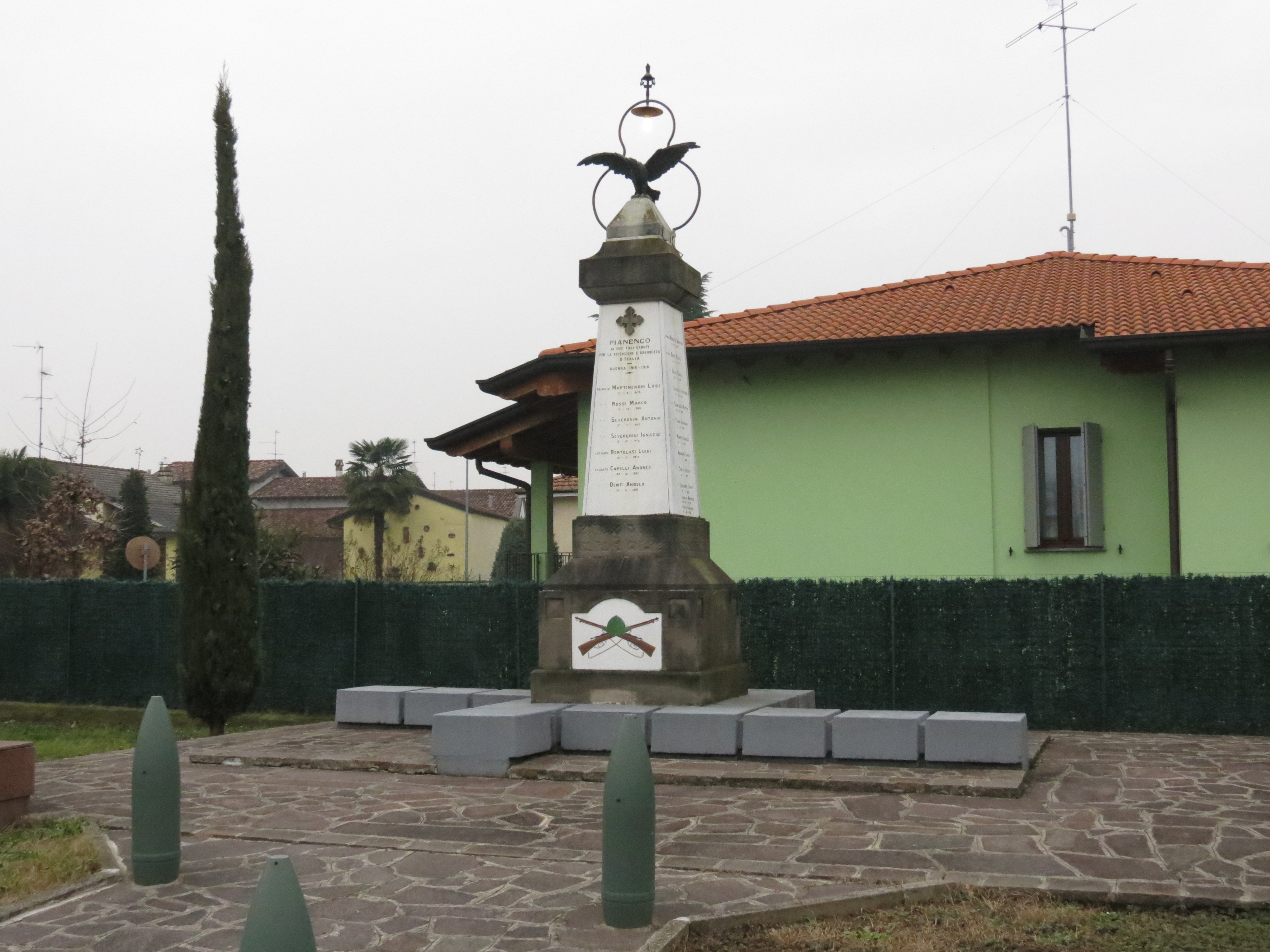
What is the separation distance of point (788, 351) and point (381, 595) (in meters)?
6.38

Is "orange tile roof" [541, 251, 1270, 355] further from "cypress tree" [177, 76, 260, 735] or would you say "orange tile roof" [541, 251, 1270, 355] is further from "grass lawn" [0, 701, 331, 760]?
"grass lawn" [0, 701, 331, 760]

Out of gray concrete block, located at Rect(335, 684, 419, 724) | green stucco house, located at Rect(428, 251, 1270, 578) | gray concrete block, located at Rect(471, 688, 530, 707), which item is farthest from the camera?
green stucco house, located at Rect(428, 251, 1270, 578)

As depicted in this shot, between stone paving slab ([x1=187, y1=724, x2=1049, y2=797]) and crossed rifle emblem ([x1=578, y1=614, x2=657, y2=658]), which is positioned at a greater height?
crossed rifle emblem ([x1=578, y1=614, x2=657, y2=658])

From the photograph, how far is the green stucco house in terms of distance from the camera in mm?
15766

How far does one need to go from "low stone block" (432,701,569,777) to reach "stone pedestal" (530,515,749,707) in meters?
1.21

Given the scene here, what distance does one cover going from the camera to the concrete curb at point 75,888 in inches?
254

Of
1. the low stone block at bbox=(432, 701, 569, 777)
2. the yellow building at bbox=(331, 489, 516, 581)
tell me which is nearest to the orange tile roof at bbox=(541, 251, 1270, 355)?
the low stone block at bbox=(432, 701, 569, 777)

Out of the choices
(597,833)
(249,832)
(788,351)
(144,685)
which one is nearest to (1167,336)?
(788,351)

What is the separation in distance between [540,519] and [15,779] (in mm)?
14851

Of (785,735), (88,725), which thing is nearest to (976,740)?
(785,735)

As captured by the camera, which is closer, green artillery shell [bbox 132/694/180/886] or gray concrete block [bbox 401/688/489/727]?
green artillery shell [bbox 132/694/180/886]

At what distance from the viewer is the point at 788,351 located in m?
17.6

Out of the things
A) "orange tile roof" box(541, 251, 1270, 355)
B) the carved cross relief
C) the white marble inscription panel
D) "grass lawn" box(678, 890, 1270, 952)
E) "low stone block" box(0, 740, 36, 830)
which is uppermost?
"orange tile roof" box(541, 251, 1270, 355)

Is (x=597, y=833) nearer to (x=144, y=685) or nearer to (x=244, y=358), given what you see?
(x=244, y=358)
